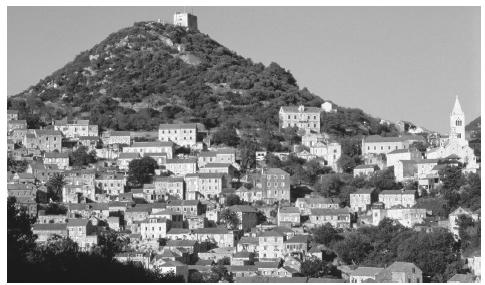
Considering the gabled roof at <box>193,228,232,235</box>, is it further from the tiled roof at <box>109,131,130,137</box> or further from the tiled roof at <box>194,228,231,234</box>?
the tiled roof at <box>109,131,130,137</box>

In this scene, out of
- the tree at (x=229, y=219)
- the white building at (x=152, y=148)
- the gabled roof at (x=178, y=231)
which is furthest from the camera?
the white building at (x=152, y=148)

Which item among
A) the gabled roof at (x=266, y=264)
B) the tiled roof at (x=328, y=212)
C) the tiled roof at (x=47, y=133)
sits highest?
the tiled roof at (x=47, y=133)

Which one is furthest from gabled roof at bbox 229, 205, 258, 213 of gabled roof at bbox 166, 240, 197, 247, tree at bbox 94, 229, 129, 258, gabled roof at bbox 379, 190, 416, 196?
gabled roof at bbox 379, 190, 416, 196

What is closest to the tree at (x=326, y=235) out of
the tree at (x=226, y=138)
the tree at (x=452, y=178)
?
the tree at (x=452, y=178)

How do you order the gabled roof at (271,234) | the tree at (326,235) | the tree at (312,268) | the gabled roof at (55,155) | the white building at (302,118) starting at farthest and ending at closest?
the white building at (302,118)
the gabled roof at (55,155)
the tree at (326,235)
the gabled roof at (271,234)
the tree at (312,268)

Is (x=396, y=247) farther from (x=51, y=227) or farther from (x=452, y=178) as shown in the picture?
(x=51, y=227)

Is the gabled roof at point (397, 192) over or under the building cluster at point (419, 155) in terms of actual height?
under

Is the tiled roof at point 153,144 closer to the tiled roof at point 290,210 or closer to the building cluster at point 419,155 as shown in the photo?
the building cluster at point 419,155

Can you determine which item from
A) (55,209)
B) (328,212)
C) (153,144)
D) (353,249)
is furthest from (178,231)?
(153,144)
